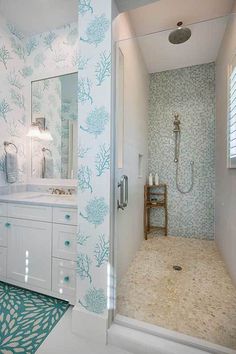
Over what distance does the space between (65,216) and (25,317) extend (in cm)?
79

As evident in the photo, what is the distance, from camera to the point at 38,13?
1983mm

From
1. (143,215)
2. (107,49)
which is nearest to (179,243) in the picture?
(143,215)

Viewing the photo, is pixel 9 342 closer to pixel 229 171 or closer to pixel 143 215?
pixel 143 215

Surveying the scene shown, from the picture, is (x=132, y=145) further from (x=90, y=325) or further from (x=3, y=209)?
(x=90, y=325)

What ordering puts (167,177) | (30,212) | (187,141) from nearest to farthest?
1. (30,212)
2. (187,141)
3. (167,177)

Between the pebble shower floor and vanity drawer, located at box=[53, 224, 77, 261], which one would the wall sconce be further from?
the pebble shower floor

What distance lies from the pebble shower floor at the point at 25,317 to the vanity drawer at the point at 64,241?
0.41 meters

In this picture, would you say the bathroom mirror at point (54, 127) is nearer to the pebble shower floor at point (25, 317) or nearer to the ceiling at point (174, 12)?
the ceiling at point (174, 12)

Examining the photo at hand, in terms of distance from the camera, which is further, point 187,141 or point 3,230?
point 187,141

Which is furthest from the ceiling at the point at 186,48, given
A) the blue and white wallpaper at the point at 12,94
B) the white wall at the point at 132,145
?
the blue and white wallpaper at the point at 12,94

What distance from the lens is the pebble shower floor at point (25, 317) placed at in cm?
124

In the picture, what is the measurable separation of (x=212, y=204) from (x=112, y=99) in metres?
2.45

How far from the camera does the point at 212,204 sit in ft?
9.73

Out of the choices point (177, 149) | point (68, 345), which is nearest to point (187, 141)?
point (177, 149)
